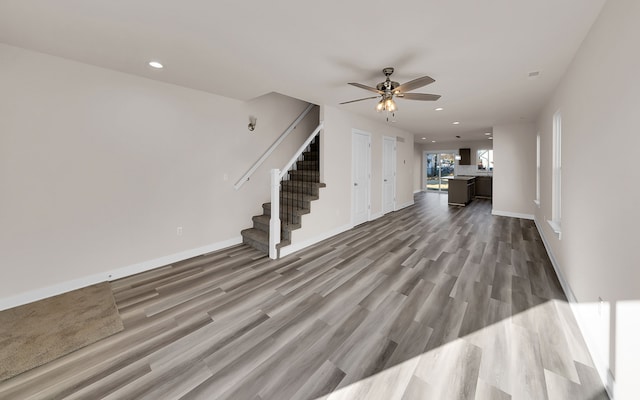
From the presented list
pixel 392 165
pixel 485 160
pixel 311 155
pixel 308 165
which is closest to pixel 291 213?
pixel 308 165

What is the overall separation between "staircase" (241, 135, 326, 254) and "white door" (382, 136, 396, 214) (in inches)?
89.8

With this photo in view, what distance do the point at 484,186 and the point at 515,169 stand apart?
461 centimetres

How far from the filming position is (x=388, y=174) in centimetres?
733

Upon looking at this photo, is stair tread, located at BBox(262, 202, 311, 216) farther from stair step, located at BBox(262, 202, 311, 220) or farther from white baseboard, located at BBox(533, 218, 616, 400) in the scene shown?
white baseboard, located at BBox(533, 218, 616, 400)

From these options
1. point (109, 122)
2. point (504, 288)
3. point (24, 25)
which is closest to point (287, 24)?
point (24, 25)

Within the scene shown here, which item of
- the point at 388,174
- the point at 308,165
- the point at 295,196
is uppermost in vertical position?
the point at 308,165

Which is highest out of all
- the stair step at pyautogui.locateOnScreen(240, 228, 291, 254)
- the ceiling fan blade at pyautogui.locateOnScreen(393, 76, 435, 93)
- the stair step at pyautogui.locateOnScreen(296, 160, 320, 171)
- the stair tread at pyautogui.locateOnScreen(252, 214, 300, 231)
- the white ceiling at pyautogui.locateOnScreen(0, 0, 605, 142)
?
the white ceiling at pyautogui.locateOnScreen(0, 0, 605, 142)

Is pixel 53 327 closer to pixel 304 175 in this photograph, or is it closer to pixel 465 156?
pixel 304 175

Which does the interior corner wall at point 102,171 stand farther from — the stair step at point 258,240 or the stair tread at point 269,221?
the stair tread at point 269,221

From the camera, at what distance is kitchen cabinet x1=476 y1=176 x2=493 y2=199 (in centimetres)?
1082

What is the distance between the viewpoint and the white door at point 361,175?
18.9 ft

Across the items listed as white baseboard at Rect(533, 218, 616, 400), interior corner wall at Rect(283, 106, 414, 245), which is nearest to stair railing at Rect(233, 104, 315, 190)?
interior corner wall at Rect(283, 106, 414, 245)

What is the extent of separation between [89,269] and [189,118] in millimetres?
2497

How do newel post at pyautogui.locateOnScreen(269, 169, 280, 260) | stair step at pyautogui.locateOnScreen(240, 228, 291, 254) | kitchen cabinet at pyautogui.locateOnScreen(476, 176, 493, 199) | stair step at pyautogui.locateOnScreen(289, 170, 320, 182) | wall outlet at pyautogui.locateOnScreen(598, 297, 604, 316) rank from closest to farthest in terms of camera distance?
wall outlet at pyautogui.locateOnScreen(598, 297, 604, 316)
newel post at pyautogui.locateOnScreen(269, 169, 280, 260)
stair step at pyautogui.locateOnScreen(240, 228, 291, 254)
stair step at pyautogui.locateOnScreen(289, 170, 320, 182)
kitchen cabinet at pyautogui.locateOnScreen(476, 176, 493, 199)
